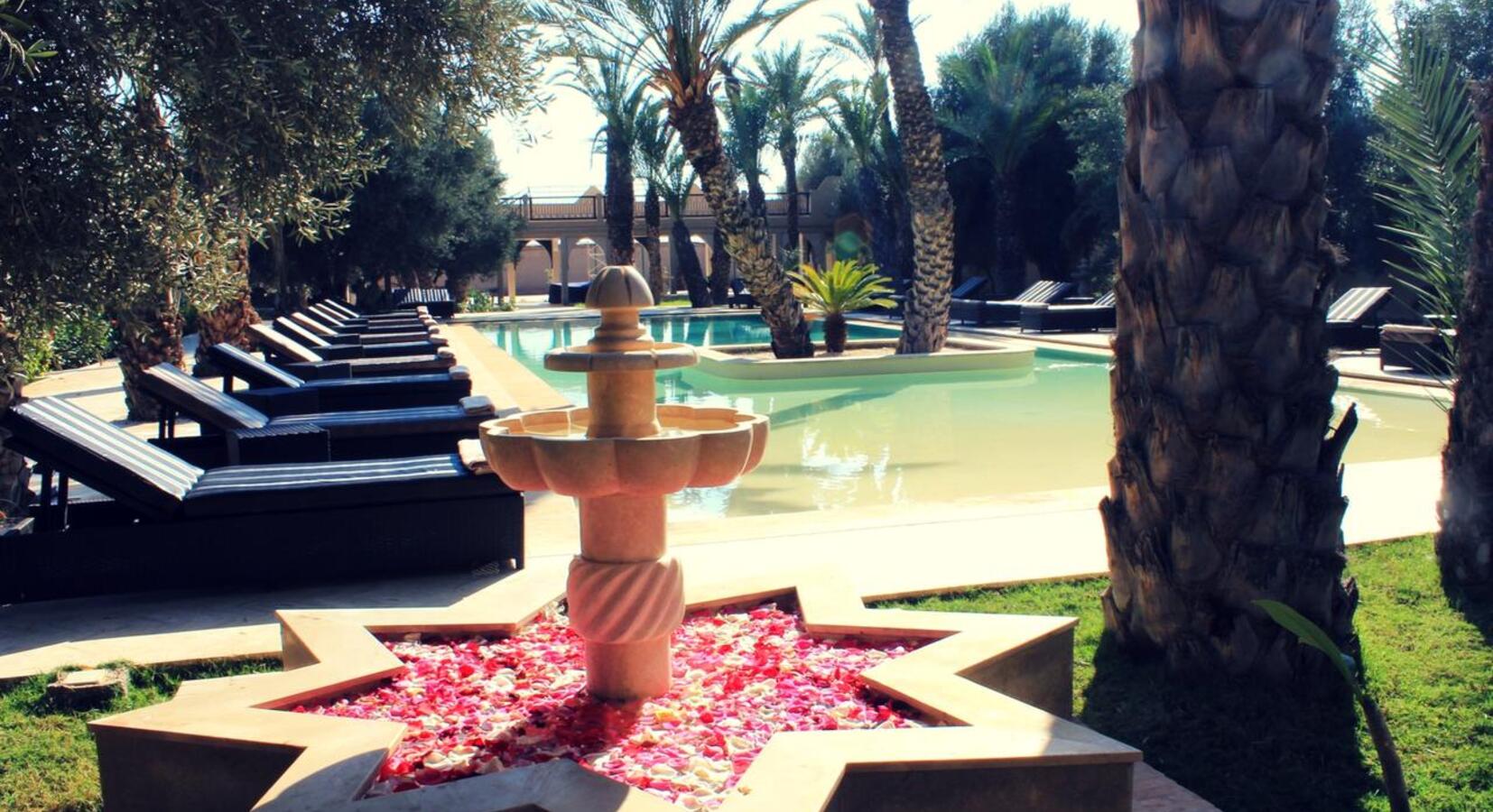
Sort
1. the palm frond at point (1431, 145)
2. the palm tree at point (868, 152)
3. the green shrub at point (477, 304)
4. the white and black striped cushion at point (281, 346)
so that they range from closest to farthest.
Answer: the palm frond at point (1431, 145) < the white and black striped cushion at point (281, 346) < the palm tree at point (868, 152) < the green shrub at point (477, 304)

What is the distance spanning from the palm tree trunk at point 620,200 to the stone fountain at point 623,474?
87.9 ft

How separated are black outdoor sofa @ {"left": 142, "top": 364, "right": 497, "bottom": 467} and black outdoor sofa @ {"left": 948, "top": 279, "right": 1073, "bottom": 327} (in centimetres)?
1841

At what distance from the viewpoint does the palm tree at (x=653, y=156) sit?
36.0m

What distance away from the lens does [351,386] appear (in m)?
10.3

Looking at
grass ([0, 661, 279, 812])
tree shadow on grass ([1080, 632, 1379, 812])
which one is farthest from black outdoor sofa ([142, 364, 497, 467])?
tree shadow on grass ([1080, 632, 1379, 812])

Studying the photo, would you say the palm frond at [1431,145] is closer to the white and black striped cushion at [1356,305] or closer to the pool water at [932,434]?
the pool water at [932,434]

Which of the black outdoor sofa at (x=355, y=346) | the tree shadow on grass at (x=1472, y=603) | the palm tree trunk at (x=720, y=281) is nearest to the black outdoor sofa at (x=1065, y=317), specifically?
the black outdoor sofa at (x=355, y=346)

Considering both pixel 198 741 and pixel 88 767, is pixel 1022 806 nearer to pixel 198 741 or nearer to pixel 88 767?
pixel 198 741

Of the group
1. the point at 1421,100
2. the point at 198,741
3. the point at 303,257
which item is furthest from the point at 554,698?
the point at 303,257

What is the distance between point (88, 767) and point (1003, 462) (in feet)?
24.0

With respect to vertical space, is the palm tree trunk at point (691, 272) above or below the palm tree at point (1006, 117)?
below

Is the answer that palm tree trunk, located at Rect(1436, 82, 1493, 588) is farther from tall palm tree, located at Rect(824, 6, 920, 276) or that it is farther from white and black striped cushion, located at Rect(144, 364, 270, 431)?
tall palm tree, located at Rect(824, 6, 920, 276)

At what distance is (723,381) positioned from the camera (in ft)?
55.3

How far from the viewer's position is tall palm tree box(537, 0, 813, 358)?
16.2 m
